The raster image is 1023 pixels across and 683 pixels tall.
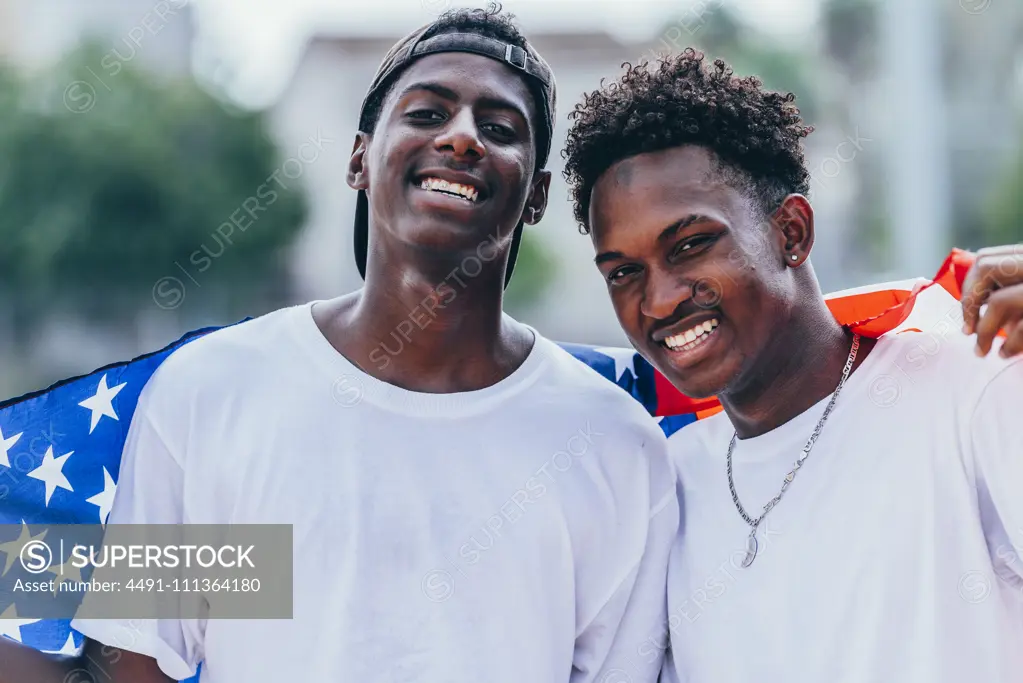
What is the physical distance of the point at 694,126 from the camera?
9.39ft

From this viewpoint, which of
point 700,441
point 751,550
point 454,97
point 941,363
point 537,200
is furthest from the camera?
point 537,200

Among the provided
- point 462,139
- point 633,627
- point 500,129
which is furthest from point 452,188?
point 633,627

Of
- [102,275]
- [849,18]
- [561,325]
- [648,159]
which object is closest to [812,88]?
[849,18]

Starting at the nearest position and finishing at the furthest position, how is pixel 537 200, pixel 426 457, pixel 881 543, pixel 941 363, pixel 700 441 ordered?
1. pixel 881 543
2. pixel 941 363
3. pixel 426 457
4. pixel 700 441
5. pixel 537 200

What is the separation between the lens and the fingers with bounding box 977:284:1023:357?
7.41ft

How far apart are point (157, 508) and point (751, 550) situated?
150 centimetres

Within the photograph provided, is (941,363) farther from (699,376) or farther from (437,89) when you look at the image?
(437,89)

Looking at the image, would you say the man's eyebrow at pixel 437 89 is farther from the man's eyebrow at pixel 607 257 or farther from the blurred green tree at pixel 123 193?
the blurred green tree at pixel 123 193

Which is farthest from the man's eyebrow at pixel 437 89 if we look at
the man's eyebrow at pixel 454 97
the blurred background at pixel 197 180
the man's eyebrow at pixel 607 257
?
the blurred background at pixel 197 180

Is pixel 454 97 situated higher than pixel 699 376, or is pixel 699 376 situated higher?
pixel 454 97

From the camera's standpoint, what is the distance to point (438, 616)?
2.67m

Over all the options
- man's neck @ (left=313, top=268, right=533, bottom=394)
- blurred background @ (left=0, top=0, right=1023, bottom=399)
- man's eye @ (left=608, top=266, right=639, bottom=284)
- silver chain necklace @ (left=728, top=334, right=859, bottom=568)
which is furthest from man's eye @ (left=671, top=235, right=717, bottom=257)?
blurred background @ (left=0, top=0, right=1023, bottom=399)

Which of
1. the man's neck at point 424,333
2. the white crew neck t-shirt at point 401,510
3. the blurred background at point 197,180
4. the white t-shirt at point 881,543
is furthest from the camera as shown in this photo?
the blurred background at point 197,180

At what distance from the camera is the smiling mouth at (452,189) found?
113 inches
